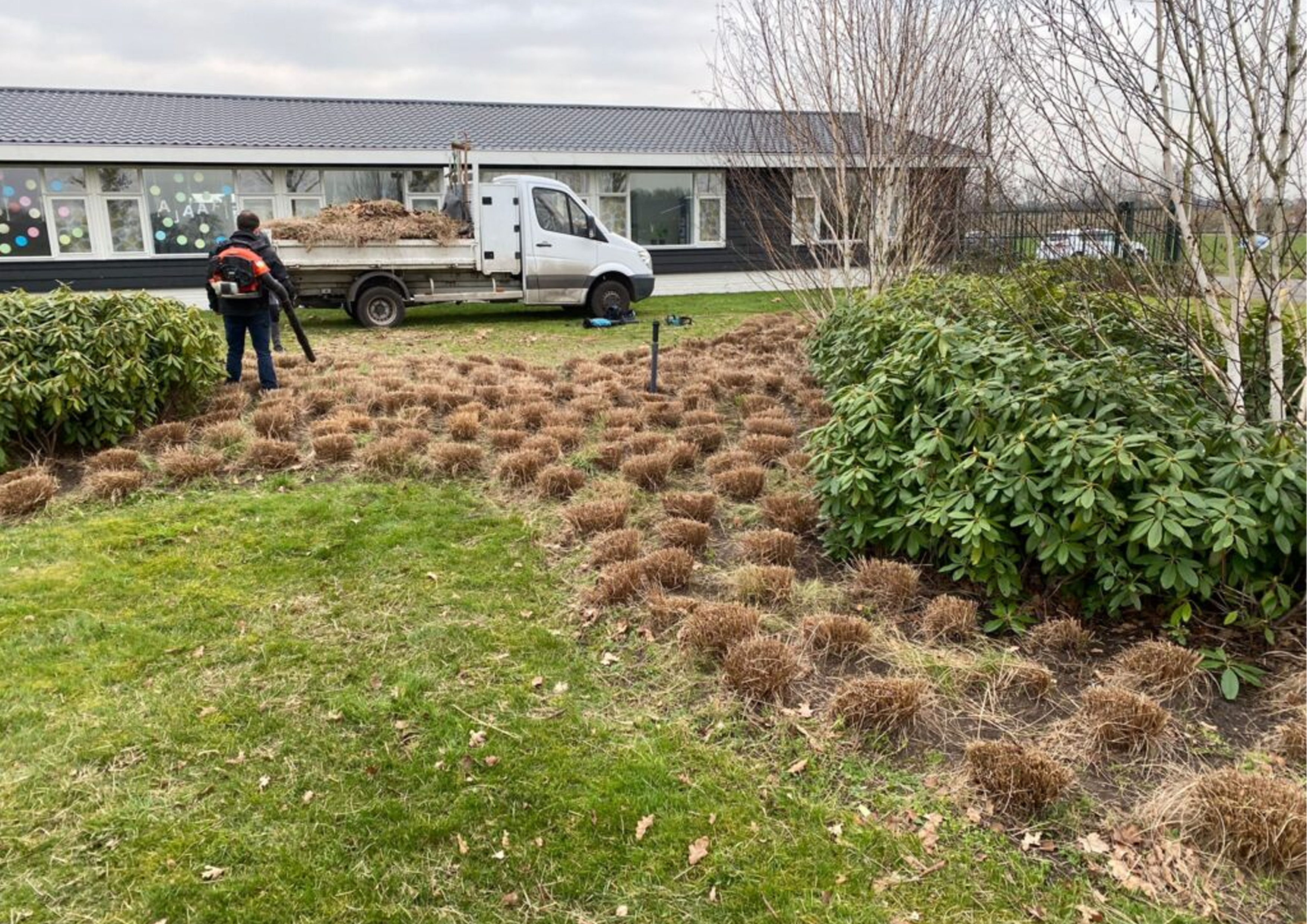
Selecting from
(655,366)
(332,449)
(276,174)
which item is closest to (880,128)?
(655,366)

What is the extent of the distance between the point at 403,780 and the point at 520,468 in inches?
128

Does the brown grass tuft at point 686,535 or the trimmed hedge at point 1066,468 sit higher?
the trimmed hedge at point 1066,468

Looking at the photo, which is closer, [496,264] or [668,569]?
[668,569]

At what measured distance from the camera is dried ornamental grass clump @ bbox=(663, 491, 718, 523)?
5.22 m

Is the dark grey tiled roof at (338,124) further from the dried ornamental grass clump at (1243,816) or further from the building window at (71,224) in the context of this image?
the dried ornamental grass clump at (1243,816)

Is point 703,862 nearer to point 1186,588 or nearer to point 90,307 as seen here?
point 1186,588

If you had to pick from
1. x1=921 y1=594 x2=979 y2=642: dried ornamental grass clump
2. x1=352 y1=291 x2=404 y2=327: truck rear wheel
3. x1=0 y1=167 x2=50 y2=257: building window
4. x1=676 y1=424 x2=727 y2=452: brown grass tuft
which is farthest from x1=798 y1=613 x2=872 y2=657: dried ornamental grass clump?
x1=0 y1=167 x2=50 y2=257: building window

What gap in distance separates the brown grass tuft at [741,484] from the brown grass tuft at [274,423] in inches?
143

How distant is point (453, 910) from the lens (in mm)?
2391

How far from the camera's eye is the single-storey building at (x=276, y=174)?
1588 centimetres

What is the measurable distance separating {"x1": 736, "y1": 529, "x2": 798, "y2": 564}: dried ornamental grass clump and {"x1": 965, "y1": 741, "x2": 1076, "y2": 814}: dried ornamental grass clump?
5.91ft

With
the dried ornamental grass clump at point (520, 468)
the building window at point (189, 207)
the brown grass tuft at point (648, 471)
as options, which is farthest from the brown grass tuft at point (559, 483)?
the building window at point (189, 207)

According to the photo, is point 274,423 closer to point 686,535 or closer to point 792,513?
point 686,535

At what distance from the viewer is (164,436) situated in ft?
21.9
